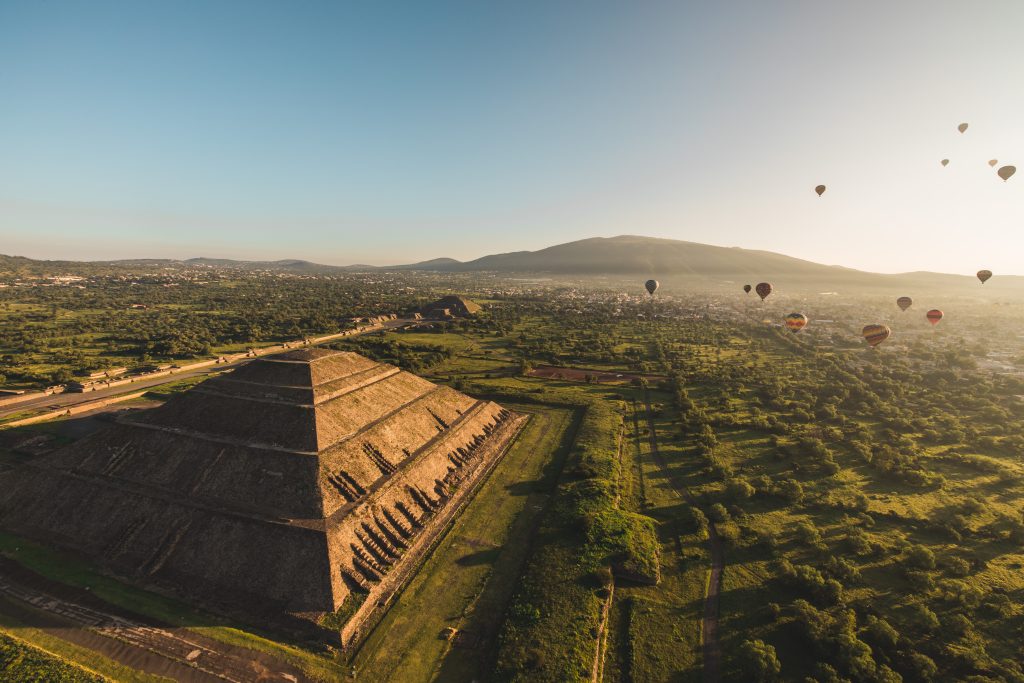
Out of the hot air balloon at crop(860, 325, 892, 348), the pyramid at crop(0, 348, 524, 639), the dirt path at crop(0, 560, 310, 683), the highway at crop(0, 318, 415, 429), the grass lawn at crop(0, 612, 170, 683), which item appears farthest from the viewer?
the hot air balloon at crop(860, 325, 892, 348)

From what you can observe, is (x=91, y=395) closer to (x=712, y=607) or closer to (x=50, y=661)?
(x=50, y=661)

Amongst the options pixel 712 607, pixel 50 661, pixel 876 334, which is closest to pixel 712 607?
pixel 712 607

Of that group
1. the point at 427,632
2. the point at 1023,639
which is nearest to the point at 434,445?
the point at 427,632

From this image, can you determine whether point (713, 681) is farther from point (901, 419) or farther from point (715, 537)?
point (901, 419)

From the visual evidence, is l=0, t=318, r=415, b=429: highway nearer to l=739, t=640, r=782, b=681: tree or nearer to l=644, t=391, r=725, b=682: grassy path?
l=644, t=391, r=725, b=682: grassy path

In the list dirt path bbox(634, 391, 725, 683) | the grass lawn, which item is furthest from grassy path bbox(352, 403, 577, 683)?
dirt path bbox(634, 391, 725, 683)

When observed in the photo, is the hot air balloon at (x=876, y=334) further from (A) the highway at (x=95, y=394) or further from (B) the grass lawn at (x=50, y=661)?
(A) the highway at (x=95, y=394)
